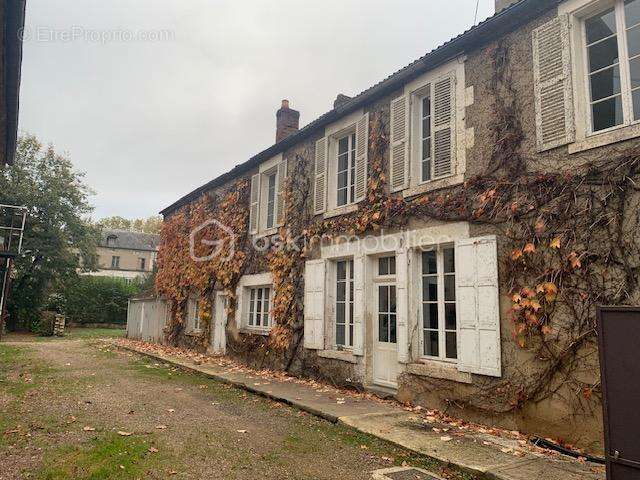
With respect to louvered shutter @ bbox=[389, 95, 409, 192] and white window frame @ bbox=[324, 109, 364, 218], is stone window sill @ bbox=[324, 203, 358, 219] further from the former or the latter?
louvered shutter @ bbox=[389, 95, 409, 192]

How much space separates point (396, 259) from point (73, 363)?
335 inches

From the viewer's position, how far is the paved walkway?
13.7ft

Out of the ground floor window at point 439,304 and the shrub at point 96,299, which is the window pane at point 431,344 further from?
the shrub at point 96,299

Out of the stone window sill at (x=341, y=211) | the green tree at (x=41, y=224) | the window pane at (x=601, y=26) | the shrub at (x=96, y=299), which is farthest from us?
the shrub at (x=96, y=299)

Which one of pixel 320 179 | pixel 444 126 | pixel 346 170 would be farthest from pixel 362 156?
pixel 444 126

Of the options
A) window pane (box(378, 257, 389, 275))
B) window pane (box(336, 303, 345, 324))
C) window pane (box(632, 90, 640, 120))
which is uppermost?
window pane (box(632, 90, 640, 120))

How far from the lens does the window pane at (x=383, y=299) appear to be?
7.88 meters

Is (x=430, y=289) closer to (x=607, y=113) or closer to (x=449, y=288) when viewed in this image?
(x=449, y=288)

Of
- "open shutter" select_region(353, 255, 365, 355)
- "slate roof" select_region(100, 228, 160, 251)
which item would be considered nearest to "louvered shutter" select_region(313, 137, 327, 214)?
"open shutter" select_region(353, 255, 365, 355)

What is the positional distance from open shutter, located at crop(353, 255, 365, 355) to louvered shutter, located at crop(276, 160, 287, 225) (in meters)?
3.00

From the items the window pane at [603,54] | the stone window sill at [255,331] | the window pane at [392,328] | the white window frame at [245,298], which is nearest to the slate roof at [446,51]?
the window pane at [603,54]

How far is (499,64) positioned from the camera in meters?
6.36

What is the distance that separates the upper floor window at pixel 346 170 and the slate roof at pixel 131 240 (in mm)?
42946

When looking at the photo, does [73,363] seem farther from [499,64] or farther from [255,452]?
[499,64]
